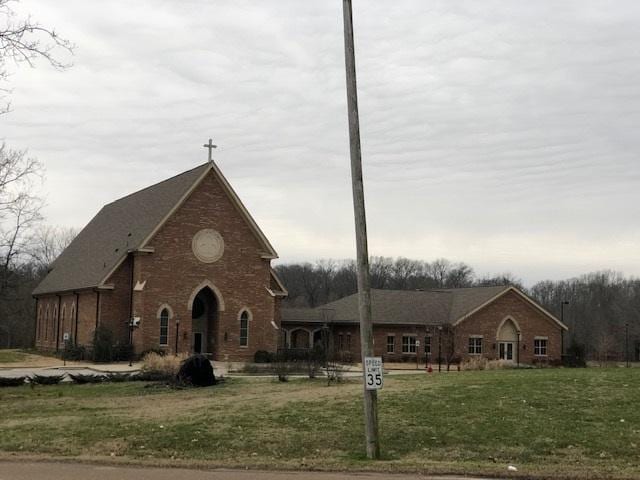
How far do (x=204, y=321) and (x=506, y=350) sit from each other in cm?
2113

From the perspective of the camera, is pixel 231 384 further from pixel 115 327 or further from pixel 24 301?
pixel 24 301

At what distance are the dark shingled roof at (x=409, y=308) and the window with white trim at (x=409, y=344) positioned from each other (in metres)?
1.14

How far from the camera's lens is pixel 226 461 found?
1222 centimetres

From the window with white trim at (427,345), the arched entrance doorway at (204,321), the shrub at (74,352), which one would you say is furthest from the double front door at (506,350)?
the shrub at (74,352)

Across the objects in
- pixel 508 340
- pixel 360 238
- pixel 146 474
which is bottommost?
Answer: pixel 146 474

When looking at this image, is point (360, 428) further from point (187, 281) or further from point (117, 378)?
point (187, 281)

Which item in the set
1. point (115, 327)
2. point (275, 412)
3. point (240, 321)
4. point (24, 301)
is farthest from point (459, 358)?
point (24, 301)

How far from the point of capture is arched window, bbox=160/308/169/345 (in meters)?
43.4

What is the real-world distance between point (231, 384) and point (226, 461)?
13422 millimetres

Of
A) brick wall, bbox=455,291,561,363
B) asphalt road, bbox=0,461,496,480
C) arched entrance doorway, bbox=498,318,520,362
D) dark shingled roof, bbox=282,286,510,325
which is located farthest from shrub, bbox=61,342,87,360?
asphalt road, bbox=0,461,496,480

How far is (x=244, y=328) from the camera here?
4641cm

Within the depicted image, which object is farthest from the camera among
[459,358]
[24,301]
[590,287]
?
[590,287]

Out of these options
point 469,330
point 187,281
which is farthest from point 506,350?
point 187,281

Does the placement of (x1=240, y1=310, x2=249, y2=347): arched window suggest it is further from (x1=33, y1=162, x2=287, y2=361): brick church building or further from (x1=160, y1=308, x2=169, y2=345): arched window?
(x1=160, y1=308, x2=169, y2=345): arched window
